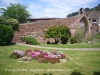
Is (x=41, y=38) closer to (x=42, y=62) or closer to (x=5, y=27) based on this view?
(x=5, y=27)

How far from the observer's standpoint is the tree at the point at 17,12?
3850 cm

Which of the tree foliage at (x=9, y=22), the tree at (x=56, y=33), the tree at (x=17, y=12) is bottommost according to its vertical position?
the tree at (x=56, y=33)

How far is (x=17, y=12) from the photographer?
3878cm

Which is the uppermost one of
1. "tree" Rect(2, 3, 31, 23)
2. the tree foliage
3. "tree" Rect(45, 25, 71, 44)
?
"tree" Rect(2, 3, 31, 23)

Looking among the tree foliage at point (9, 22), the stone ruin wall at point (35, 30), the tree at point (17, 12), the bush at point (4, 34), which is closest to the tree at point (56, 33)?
the stone ruin wall at point (35, 30)

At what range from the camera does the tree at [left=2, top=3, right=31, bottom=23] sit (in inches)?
1516

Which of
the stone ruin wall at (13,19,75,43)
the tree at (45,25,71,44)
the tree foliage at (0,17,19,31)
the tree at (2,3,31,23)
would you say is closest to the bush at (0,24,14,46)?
the tree foliage at (0,17,19,31)

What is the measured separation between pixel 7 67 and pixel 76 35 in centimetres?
1957

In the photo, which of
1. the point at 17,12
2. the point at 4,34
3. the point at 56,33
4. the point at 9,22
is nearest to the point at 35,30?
the point at 56,33

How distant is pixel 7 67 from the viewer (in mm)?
6500

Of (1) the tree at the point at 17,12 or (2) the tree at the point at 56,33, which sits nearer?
(2) the tree at the point at 56,33

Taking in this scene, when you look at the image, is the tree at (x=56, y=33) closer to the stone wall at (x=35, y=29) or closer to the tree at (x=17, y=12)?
the stone wall at (x=35, y=29)

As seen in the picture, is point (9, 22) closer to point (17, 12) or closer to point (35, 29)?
point (35, 29)

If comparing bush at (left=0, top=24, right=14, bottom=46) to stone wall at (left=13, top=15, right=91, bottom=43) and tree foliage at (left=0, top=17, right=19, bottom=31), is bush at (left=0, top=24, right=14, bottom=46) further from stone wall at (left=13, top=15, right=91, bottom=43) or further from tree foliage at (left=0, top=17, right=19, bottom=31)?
stone wall at (left=13, top=15, right=91, bottom=43)
